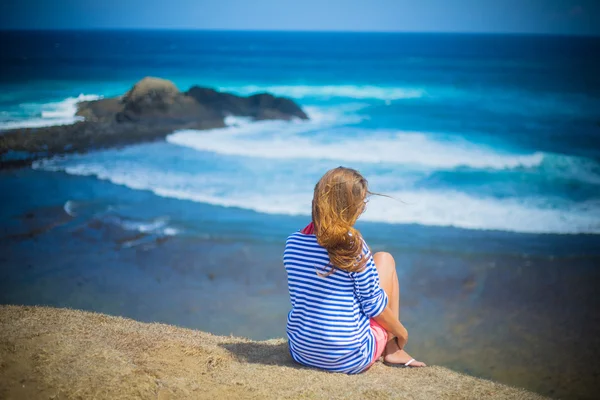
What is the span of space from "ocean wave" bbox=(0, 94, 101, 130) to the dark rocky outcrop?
23cm

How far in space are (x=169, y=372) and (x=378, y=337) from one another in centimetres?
119

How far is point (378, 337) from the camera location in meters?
3.06

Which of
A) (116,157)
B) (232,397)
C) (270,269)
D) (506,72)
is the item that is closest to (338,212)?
(232,397)

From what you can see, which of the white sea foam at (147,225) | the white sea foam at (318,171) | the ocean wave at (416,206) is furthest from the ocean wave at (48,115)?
the white sea foam at (147,225)

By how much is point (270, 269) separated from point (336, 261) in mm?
3960

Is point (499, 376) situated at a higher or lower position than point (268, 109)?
lower

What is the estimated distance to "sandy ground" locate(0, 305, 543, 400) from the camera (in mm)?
2531

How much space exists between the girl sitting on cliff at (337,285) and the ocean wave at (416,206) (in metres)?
5.32

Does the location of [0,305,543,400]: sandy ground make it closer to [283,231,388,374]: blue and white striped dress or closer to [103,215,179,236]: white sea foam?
[283,231,388,374]: blue and white striped dress

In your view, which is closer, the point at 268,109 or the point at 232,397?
the point at 232,397

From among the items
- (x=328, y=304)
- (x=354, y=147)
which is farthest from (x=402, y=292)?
(x=354, y=147)

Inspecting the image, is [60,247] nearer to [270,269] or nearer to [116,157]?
[270,269]

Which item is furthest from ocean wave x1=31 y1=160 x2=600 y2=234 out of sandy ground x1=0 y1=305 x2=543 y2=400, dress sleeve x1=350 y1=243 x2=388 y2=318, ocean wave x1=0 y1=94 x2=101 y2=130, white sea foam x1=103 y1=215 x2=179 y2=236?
dress sleeve x1=350 y1=243 x2=388 y2=318

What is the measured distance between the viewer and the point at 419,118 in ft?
60.5
